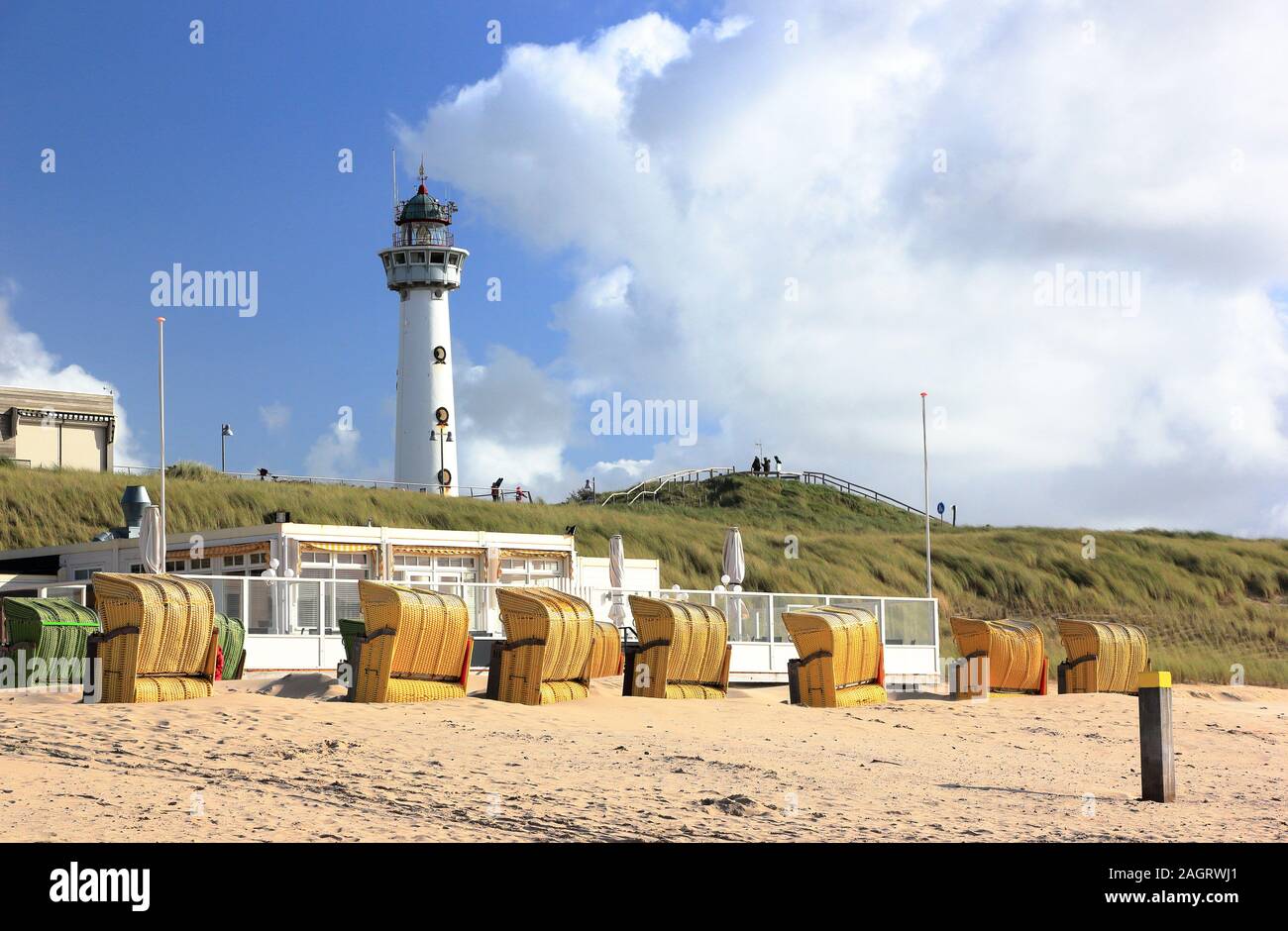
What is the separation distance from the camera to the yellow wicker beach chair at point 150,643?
14.5 m

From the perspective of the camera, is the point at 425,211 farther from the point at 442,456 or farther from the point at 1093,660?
the point at 1093,660

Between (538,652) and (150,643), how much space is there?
463cm

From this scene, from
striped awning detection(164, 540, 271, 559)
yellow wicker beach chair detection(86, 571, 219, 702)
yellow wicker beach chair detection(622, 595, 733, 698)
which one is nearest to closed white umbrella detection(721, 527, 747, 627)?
yellow wicker beach chair detection(622, 595, 733, 698)

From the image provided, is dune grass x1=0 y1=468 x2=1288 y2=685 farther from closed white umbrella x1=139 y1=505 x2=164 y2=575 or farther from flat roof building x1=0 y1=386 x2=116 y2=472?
closed white umbrella x1=139 y1=505 x2=164 y2=575

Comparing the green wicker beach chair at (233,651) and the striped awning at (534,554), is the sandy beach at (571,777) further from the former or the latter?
the striped awning at (534,554)

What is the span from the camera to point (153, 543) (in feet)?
82.6

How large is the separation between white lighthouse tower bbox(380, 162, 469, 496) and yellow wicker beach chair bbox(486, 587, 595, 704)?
1503 inches

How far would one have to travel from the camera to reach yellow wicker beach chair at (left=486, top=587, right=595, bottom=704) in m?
17.2

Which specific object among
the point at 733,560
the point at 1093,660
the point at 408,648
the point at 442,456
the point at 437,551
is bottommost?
the point at 1093,660

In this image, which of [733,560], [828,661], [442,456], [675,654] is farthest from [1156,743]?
[442,456]

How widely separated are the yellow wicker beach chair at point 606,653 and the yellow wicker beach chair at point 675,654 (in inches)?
106

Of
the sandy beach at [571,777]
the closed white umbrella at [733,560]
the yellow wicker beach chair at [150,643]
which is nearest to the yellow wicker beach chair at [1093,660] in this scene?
the closed white umbrella at [733,560]
